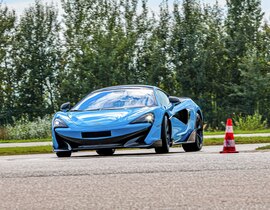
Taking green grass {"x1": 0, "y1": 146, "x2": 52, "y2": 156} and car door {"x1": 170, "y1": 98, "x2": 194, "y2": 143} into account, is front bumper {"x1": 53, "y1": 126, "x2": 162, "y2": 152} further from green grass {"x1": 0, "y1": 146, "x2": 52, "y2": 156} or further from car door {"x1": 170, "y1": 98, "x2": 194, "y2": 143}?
green grass {"x1": 0, "y1": 146, "x2": 52, "y2": 156}

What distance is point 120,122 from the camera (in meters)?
15.7

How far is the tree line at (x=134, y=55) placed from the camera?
5244 centimetres

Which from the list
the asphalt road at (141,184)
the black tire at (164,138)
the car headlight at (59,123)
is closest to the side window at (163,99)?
the black tire at (164,138)

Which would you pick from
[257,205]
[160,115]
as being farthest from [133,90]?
[257,205]

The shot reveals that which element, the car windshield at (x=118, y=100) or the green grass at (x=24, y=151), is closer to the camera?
the car windshield at (x=118, y=100)

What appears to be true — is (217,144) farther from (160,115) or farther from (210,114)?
(210,114)

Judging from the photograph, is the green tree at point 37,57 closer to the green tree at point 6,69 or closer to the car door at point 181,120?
the green tree at point 6,69

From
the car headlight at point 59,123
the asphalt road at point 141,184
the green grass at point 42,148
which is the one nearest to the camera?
the asphalt road at point 141,184

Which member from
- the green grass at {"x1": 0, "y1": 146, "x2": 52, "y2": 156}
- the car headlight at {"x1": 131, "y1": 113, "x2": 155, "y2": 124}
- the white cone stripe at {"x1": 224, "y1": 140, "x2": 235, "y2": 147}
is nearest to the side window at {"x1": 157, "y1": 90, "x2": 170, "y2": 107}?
the car headlight at {"x1": 131, "y1": 113, "x2": 155, "y2": 124}

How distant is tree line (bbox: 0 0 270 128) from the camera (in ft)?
172

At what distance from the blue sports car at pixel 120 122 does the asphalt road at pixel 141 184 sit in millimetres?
2262

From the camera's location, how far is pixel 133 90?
57.2 feet

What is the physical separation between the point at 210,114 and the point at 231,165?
40.8 meters

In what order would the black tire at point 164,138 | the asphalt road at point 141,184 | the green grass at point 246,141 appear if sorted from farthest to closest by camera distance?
the green grass at point 246,141
the black tire at point 164,138
the asphalt road at point 141,184
